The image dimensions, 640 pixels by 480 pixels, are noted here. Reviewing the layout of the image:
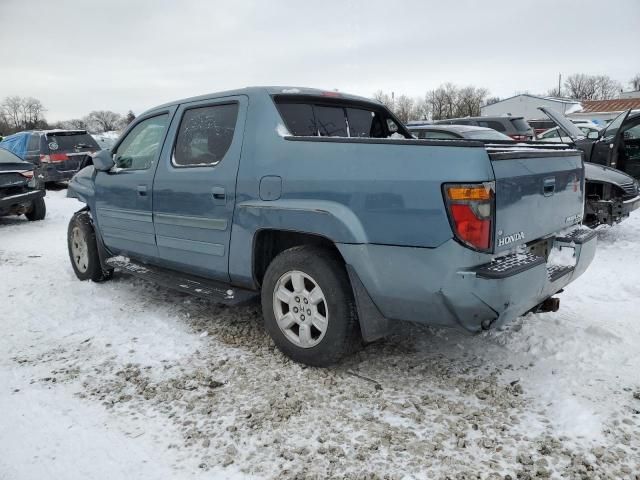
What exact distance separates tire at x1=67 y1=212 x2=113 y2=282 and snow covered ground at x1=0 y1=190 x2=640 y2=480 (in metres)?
0.91

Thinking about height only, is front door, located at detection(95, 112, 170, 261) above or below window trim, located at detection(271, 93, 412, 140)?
below

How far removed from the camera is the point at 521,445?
94.3 inches

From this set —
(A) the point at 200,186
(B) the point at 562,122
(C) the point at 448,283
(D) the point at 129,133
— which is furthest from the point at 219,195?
(B) the point at 562,122

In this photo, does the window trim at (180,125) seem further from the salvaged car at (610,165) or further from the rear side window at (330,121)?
the salvaged car at (610,165)

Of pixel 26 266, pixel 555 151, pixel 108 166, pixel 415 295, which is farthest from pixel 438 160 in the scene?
pixel 26 266

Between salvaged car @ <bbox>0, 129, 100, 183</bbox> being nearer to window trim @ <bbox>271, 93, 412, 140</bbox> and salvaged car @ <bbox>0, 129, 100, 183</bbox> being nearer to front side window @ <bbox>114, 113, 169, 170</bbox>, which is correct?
front side window @ <bbox>114, 113, 169, 170</bbox>

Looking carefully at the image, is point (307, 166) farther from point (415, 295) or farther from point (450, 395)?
point (450, 395)

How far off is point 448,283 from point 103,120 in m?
113

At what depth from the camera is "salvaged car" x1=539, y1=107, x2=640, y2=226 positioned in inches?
254

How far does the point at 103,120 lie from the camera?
103000mm

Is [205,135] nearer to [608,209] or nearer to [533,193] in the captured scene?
[533,193]

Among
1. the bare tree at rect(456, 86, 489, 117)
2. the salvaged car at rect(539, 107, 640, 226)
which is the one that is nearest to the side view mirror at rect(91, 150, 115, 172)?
the salvaged car at rect(539, 107, 640, 226)

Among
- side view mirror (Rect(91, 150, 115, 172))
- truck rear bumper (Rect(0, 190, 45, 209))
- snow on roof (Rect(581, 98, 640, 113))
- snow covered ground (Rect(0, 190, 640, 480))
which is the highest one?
snow on roof (Rect(581, 98, 640, 113))

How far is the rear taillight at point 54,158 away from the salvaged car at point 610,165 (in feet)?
40.0
